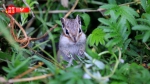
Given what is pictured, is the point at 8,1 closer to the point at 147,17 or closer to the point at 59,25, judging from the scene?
the point at 59,25

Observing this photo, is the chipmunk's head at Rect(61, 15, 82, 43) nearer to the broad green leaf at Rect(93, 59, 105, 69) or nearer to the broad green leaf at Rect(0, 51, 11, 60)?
the broad green leaf at Rect(0, 51, 11, 60)

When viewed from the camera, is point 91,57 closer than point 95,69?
No

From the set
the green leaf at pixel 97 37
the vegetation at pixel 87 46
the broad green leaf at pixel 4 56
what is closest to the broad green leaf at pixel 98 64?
the vegetation at pixel 87 46

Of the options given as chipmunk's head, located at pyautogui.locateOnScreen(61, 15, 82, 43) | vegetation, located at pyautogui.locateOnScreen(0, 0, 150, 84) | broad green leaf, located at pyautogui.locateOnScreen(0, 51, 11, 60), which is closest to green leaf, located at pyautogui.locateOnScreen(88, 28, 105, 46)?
vegetation, located at pyautogui.locateOnScreen(0, 0, 150, 84)

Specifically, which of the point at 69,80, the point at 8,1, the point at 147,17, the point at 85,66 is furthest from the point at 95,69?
the point at 8,1

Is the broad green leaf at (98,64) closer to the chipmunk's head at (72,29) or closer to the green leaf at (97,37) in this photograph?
the green leaf at (97,37)

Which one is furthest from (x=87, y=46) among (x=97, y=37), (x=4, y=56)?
(x=4, y=56)
